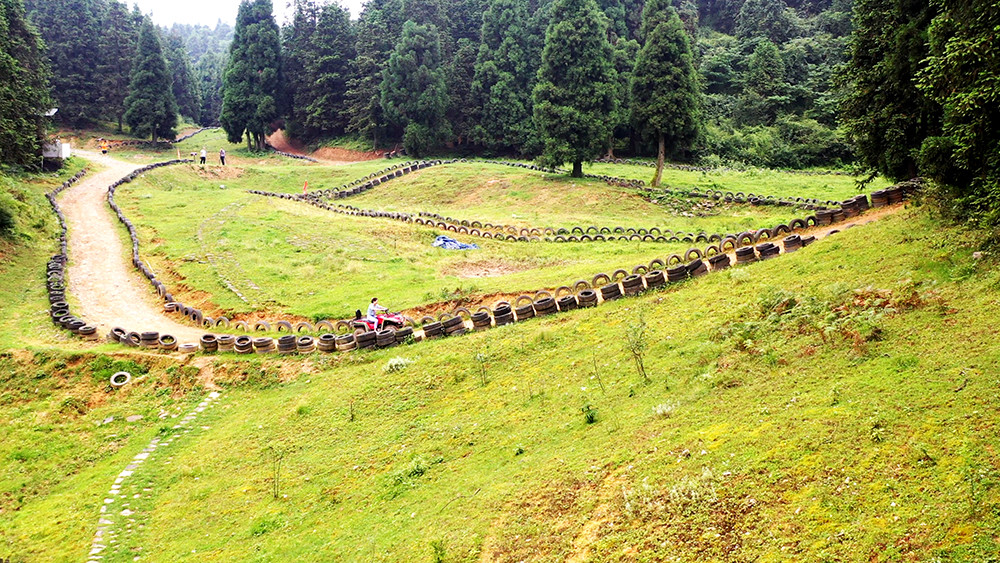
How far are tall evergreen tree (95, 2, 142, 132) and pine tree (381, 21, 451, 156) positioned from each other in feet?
103

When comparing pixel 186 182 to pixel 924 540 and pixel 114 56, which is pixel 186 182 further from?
pixel 924 540

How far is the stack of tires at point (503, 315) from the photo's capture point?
20625 millimetres

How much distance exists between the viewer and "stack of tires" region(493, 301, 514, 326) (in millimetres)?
20625

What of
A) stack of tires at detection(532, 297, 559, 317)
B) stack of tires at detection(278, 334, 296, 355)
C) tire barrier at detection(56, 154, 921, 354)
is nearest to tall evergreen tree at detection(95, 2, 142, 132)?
tire barrier at detection(56, 154, 921, 354)

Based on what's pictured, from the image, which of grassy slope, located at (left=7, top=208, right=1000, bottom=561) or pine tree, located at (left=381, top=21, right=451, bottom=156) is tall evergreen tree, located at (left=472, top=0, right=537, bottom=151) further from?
grassy slope, located at (left=7, top=208, right=1000, bottom=561)

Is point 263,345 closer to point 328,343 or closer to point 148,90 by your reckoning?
point 328,343

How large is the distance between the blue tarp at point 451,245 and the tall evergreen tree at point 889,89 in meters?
18.0

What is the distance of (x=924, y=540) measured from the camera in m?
7.46

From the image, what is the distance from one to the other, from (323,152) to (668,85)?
41463 millimetres

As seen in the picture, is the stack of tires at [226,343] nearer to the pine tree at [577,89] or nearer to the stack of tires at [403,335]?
the stack of tires at [403,335]

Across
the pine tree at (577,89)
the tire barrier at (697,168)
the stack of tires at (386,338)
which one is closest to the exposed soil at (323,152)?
the tire barrier at (697,168)

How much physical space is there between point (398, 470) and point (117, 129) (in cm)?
7746

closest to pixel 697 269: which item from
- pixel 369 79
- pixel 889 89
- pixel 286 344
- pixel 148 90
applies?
pixel 889 89

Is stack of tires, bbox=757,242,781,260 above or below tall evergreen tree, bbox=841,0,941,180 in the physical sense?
below
